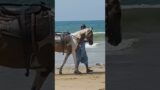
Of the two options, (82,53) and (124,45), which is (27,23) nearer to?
(124,45)

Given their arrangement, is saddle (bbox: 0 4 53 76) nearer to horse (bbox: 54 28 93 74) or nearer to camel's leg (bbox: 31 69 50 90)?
camel's leg (bbox: 31 69 50 90)

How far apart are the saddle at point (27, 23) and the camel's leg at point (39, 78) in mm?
231

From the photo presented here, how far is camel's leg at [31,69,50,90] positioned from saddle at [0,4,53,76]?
231mm

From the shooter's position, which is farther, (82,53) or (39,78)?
(82,53)

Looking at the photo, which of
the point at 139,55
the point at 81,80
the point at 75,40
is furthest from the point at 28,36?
the point at 75,40

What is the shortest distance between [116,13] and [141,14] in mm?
218

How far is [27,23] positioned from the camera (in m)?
3.96

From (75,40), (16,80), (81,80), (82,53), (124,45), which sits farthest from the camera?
(82,53)

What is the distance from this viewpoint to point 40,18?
156 inches

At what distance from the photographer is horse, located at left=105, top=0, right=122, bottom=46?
155 inches

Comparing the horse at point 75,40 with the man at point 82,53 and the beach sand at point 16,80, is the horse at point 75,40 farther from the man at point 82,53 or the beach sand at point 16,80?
the beach sand at point 16,80

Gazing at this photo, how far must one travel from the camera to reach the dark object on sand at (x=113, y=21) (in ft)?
12.9

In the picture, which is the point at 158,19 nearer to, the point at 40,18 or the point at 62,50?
the point at 40,18

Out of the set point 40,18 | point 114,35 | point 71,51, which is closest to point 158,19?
point 114,35
